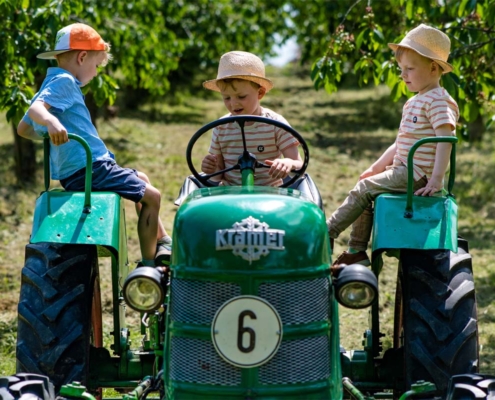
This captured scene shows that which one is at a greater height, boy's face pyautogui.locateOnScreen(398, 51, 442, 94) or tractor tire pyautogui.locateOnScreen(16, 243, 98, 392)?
boy's face pyautogui.locateOnScreen(398, 51, 442, 94)

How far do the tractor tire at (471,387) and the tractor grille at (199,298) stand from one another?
0.97 metres

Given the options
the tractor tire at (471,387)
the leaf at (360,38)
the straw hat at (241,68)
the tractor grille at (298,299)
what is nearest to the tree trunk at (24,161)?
the leaf at (360,38)

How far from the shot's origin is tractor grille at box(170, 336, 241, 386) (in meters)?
3.83

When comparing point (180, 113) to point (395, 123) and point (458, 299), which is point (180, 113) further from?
point (458, 299)

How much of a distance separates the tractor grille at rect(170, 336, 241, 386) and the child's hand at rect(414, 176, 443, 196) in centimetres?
154

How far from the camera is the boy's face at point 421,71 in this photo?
530cm

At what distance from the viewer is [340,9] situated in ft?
72.9

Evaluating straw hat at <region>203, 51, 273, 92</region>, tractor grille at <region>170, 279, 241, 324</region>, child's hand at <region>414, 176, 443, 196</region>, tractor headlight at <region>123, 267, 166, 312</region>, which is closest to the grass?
child's hand at <region>414, 176, 443, 196</region>

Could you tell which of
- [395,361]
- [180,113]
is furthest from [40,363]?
[180,113]

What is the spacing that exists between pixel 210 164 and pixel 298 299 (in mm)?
1782

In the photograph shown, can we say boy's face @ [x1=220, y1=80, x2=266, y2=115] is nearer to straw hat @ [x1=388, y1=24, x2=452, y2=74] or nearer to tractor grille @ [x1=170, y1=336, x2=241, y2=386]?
straw hat @ [x1=388, y1=24, x2=452, y2=74]

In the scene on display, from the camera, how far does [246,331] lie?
3.77 m

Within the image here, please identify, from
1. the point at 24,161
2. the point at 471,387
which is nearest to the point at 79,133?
the point at 471,387

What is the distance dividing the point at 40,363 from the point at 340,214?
68.4 inches
